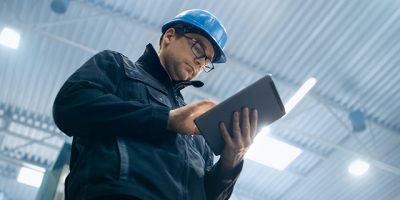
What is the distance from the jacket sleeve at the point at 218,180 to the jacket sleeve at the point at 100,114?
39 cm

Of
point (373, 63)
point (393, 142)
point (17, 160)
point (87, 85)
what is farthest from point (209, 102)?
point (17, 160)

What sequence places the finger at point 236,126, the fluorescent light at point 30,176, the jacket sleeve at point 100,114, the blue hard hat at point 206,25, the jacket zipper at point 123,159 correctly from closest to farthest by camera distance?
1. the jacket zipper at point 123,159
2. the jacket sleeve at point 100,114
3. the finger at point 236,126
4. the blue hard hat at point 206,25
5. the fluorescent light at point 30,176

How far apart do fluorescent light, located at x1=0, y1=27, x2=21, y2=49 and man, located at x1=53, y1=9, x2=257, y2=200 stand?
545cm

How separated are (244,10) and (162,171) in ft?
16.6

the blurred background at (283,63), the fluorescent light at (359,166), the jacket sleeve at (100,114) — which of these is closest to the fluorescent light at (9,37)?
the blurred background at (283,63)

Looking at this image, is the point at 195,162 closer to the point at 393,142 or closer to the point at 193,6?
the point at 193,6

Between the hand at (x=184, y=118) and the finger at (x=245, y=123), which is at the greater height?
the finger at (x=245, y=123)

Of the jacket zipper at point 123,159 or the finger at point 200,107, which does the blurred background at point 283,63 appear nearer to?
the finger at point 200,107

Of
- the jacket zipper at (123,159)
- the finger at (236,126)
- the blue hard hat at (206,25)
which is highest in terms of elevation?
the blue hard hat at (206,25)

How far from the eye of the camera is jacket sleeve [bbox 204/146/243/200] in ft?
5.15

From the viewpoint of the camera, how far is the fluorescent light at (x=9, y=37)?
6328 mm

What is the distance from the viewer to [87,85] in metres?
1.32

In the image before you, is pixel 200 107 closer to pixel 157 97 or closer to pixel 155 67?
pixel 157 97

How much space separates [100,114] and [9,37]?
5.83m
